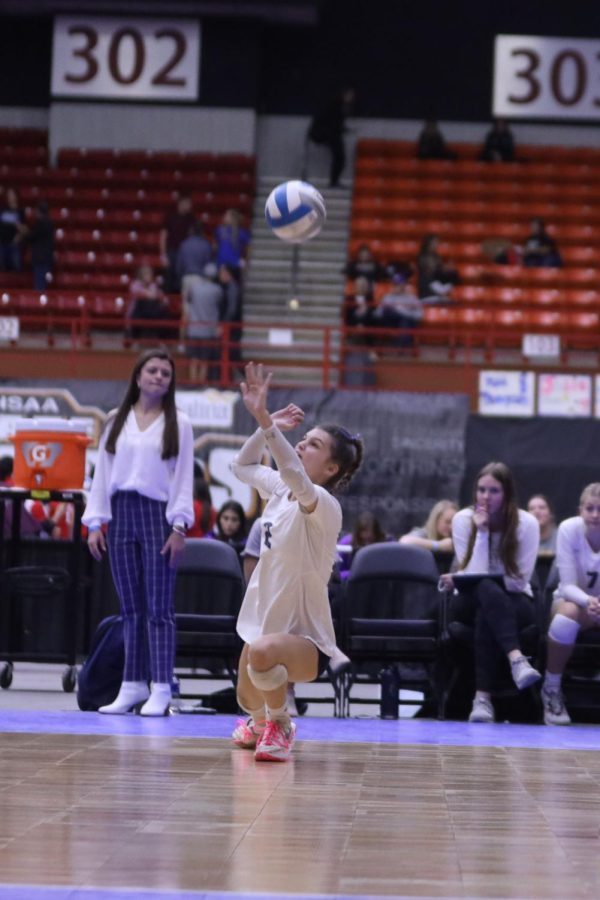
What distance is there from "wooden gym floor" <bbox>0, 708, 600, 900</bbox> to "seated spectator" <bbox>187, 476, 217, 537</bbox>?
526 cm

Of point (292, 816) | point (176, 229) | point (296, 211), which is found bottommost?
point (292, 816)

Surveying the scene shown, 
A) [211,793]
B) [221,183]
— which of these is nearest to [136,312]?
[221,183]

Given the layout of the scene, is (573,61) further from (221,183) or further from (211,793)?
(211,793)

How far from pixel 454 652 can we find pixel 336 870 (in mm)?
5401

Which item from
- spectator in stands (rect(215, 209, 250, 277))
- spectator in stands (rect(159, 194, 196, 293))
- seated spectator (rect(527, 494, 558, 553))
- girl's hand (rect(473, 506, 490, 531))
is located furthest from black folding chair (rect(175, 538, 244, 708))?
spectator in stands (rect(159, 194, 196, 293))

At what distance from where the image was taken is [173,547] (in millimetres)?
7738

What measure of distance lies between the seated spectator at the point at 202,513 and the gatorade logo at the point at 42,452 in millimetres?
2892

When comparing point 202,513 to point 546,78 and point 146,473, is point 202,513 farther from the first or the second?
point 546,78

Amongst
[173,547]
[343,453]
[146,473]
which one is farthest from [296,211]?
[343,453]

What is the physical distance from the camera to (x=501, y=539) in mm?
8930

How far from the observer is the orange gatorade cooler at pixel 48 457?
9445 millimetres

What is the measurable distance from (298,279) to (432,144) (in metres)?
2.99

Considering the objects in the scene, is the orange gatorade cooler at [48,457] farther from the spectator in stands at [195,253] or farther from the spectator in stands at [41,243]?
the spectator in stands at [41,243]

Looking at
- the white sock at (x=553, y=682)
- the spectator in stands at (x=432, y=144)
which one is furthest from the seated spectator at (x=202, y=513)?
the spectator in stands at (x=432, y=144)
